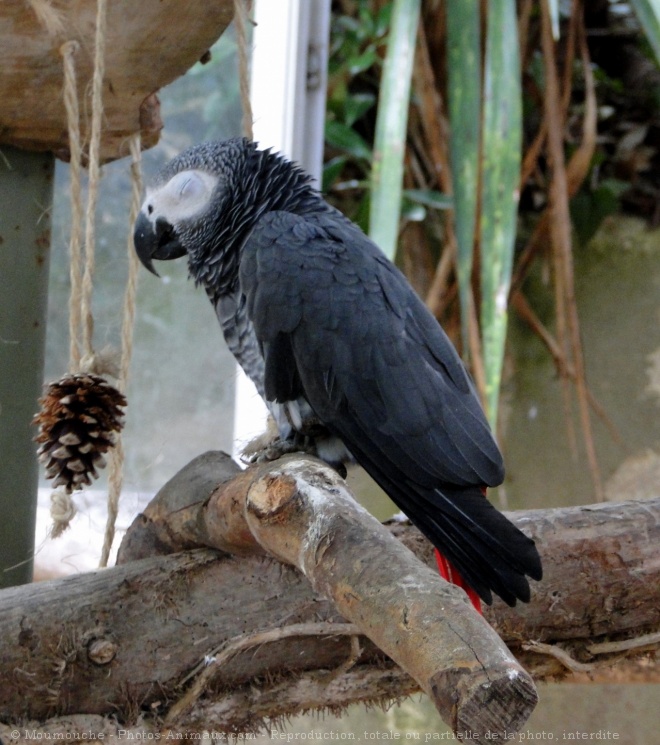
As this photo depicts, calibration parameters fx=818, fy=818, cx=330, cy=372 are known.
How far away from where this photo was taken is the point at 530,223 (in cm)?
175

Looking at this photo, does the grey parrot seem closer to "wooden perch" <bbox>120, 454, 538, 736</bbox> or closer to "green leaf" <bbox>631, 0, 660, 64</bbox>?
"wooden perch" <bbox>120, 454, 538, 736</bbox>

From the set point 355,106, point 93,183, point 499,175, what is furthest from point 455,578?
point 355,106

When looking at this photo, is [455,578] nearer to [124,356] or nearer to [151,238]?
[124,356]

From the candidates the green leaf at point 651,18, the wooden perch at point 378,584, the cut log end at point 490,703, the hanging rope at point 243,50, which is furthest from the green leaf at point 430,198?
the cut log end at point 490,703

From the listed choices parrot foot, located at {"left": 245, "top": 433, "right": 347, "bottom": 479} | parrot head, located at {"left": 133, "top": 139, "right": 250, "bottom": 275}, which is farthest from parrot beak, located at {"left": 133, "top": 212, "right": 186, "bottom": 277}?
parrot foot, located at {"left": 245, "top": 433, "right": 347, "bottom": 479}

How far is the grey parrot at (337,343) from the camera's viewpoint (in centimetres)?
71

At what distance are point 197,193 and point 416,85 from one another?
31.1 inches

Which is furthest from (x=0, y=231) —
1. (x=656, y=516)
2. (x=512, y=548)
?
(x=656, y=516)

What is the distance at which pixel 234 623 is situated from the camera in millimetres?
686

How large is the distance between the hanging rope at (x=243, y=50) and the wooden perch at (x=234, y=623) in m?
0.34

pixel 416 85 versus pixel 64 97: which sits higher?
pixel 416 85

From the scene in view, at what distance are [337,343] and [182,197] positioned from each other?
11.0 inches

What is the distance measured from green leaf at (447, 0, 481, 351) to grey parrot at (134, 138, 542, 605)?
0.41 metres

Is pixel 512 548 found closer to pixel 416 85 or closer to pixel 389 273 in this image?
pixel 389 273
